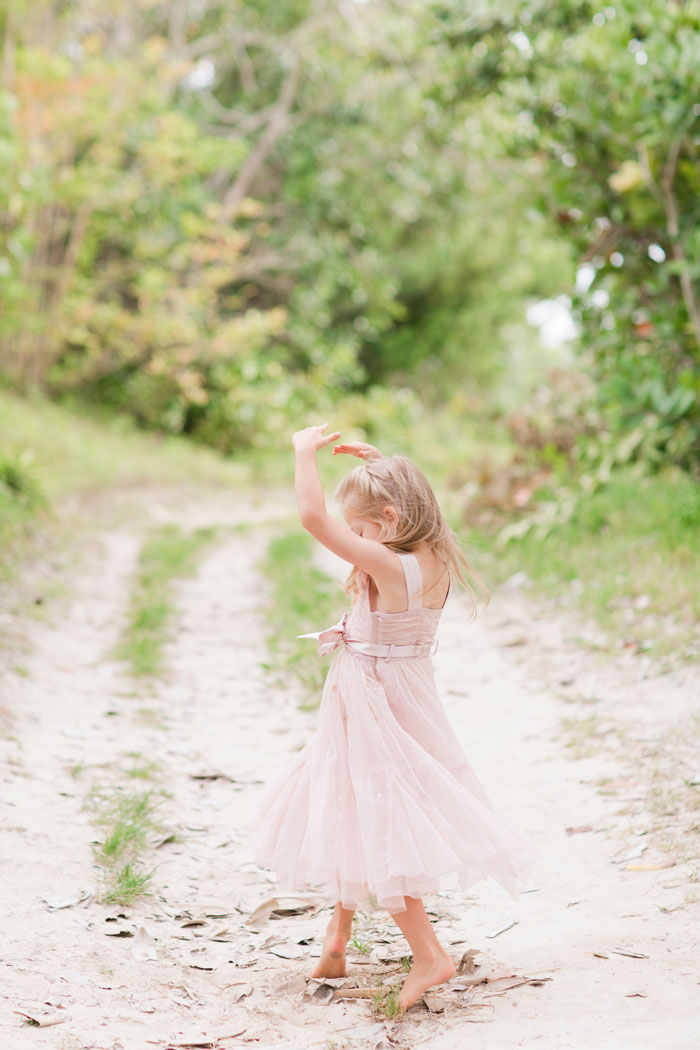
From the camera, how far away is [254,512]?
13414mm

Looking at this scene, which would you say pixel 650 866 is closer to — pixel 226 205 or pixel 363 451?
pixel 363 451

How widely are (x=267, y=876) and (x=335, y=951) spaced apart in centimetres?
95

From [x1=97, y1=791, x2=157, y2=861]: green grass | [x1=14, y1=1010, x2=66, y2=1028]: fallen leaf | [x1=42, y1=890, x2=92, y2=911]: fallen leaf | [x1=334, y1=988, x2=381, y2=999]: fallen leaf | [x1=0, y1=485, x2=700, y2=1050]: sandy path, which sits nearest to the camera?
[x1=14, y1=1010, x2=66, y2=1028]: fallen leaf

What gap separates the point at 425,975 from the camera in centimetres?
265

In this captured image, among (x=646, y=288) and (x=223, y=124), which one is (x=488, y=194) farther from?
(x=646, y=288)

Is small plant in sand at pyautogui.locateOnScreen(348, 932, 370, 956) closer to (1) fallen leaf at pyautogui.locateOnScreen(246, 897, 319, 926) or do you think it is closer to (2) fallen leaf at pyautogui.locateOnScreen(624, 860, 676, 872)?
(1) fallen leaf at pyautogui.locateOnScreen(246, 897, 319, 926)

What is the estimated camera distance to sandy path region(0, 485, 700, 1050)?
2.53 meters

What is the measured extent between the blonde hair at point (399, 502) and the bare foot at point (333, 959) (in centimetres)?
101

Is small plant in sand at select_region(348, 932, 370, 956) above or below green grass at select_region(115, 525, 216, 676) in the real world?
above

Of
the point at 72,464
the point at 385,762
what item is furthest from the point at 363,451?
the point at 72,464

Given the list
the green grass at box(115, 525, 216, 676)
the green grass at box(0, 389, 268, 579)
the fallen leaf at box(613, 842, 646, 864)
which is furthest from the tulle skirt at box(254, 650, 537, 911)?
the green grass at box(0, 389, 268, 579)

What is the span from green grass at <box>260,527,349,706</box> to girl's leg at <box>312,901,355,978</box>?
7.90ft

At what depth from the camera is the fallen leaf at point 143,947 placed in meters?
2.97

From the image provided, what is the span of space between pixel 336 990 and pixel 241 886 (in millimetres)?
914
